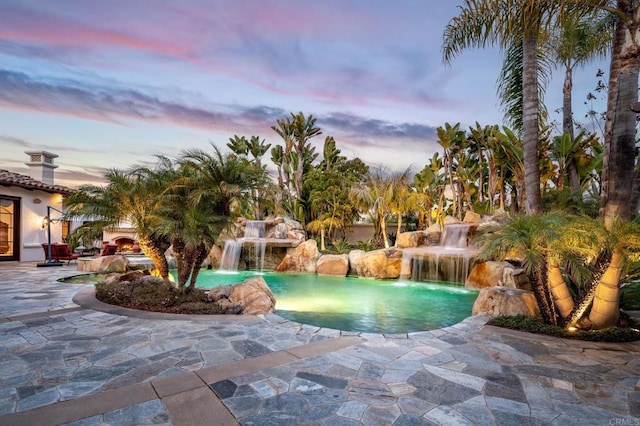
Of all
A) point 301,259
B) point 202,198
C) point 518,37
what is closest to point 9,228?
point 301,259

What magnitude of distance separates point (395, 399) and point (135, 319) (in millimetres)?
4861

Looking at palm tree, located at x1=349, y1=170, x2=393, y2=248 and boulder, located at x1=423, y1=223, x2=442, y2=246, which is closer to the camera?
boulder, located at x1=423, y1=223, x2=442, y2=246

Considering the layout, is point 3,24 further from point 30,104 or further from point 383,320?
point 383,320

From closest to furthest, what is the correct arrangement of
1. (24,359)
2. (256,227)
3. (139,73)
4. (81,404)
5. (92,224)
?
(81,404), (24,359), (92,224), (139,73), (256,227)

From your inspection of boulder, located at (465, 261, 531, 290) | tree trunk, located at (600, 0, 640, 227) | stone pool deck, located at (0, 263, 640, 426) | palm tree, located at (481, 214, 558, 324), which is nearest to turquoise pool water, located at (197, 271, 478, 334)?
boulder, located at (465, 261, 531, 290)

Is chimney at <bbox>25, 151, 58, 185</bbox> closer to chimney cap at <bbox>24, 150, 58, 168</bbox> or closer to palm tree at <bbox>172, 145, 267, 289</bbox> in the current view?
chimney cap at <bbox>24, 150, 58, 168</bbox>

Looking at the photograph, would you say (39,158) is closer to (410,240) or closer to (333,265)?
(333,265)

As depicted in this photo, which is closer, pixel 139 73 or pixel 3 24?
pixel 3 24

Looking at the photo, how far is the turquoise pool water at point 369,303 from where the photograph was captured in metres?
7.15

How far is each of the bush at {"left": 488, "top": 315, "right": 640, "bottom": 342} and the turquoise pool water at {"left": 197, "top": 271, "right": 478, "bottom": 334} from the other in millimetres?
1752

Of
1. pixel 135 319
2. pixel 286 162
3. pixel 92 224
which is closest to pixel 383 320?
pixel 135 319

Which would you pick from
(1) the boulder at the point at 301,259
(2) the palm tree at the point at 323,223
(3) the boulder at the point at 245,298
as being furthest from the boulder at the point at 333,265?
(3) the boulder at the point at 245,298

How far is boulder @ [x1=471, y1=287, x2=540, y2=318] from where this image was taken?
607 cm

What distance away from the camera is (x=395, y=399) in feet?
10.0
